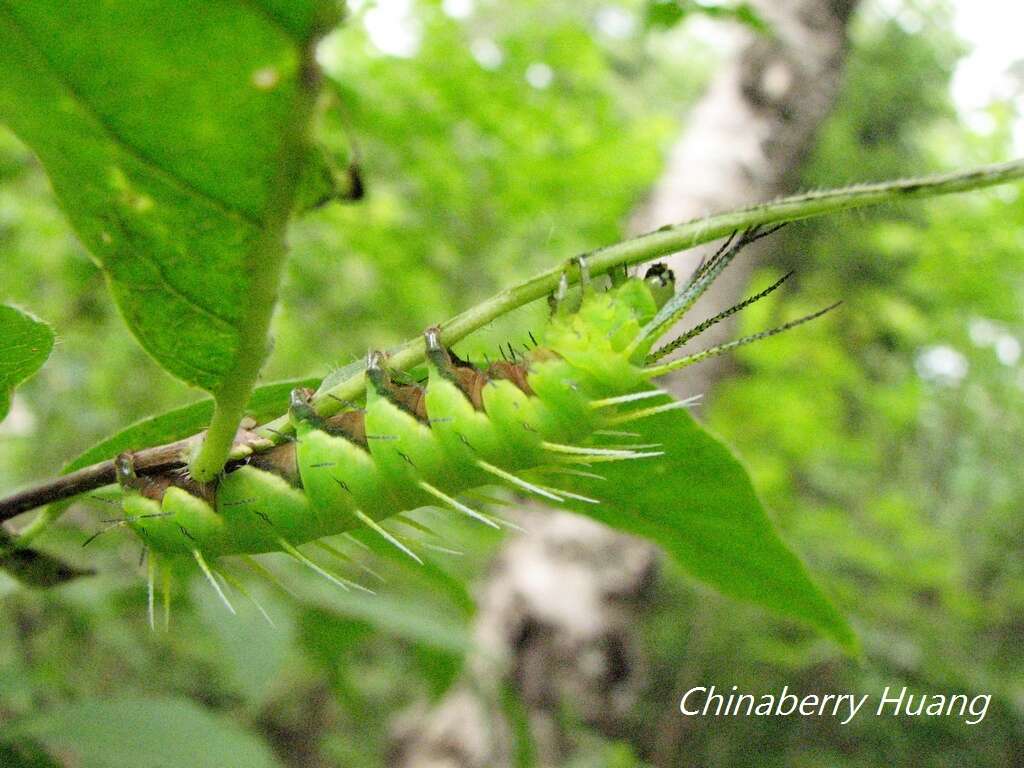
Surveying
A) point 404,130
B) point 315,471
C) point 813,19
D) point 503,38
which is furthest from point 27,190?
point 315,471

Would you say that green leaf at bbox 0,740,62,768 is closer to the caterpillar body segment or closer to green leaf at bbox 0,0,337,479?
the caterpillar body segment

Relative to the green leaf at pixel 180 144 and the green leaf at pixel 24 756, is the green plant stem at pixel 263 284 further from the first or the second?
the green leaf at pixel 24 756

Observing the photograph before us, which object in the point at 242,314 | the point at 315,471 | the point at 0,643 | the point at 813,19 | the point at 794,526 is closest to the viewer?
the point at 242,314

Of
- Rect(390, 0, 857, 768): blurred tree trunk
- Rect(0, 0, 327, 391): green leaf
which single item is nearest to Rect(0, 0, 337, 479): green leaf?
Rect(0, 0, 327, 391): green leaf

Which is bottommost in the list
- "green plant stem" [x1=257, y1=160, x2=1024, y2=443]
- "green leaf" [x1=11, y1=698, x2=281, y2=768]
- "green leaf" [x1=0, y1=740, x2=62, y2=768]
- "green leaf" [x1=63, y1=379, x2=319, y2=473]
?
"green leaf" [x1=0, y1=740, x2=62, y2=768]

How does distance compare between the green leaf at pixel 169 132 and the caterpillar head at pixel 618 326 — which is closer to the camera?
the green leaf at pixel 169 132

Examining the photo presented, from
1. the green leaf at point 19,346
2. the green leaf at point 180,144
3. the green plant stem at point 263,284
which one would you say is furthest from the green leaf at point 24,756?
the green leaf at point 180,144

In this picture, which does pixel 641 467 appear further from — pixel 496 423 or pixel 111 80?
pixel 111 80
